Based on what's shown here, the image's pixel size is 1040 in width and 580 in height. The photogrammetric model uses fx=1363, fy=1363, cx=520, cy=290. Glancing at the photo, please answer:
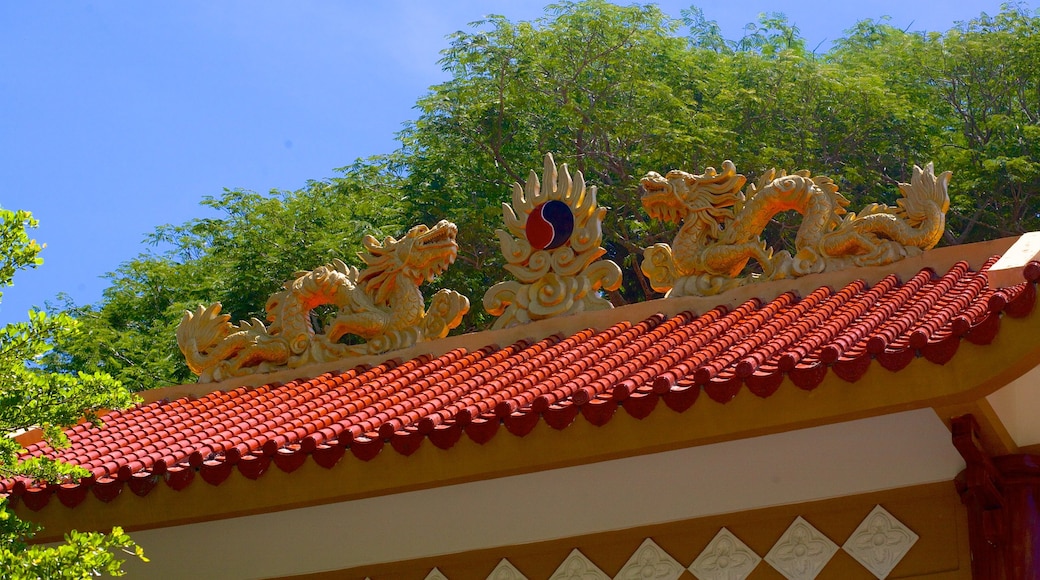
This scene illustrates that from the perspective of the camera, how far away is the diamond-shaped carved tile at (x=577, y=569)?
6.60 m

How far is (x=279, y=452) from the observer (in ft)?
21.6

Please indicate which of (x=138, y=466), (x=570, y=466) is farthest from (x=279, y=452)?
(x=570, y=466)

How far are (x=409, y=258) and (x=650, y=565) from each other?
3.25 m

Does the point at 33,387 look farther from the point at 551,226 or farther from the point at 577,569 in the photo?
the point at 551,226

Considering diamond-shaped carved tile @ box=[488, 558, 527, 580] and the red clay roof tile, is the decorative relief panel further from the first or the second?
diamond-shaped carved tile @ box=[488, 558, 527, 580]

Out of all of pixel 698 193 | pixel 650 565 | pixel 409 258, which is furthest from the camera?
pixel 409 258

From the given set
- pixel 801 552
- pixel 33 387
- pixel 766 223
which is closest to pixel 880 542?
pixel 801 552

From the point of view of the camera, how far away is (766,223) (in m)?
8.18

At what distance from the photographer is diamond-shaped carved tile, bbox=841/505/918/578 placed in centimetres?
611

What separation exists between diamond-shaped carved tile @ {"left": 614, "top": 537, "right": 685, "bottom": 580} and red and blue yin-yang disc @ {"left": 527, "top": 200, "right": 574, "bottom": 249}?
2570mm

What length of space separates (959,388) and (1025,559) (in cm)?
94

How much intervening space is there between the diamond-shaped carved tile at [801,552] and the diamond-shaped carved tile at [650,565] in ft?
1.49

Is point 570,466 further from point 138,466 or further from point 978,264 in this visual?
point 978,264

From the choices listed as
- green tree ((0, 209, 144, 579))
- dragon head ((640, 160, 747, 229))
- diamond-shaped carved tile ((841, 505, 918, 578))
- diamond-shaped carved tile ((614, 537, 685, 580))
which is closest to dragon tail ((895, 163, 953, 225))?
dragon head ((640, 160, 747, 229))
